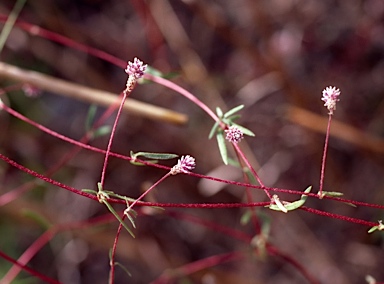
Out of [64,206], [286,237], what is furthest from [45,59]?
[286,237]

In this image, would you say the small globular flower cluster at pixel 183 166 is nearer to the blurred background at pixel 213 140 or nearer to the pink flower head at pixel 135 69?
the pink flower head at pixel 135 69

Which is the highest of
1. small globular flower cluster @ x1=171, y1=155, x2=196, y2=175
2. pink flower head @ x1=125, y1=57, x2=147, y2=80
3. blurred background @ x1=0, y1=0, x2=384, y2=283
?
blurred background @ x1=0, y1=0, x2=384, y2=283

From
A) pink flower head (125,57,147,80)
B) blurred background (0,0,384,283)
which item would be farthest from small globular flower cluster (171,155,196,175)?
blurred background (0,0,384,283)

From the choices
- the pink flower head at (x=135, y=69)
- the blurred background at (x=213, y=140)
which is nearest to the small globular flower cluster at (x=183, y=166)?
the pink flower head at (x=135, y=69)

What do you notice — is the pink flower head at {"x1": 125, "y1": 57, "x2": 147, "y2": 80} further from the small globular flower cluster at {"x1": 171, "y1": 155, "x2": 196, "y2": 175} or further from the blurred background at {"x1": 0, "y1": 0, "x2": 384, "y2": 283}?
the blurred background at {"x1": 0, "y1": 0, "x2": 384, "y2": 283}

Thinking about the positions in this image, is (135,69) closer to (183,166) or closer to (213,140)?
(183,166)

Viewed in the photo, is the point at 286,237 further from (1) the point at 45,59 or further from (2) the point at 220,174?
(1) the point at 45,59

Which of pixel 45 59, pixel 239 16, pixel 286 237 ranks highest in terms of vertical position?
pixel 239 16

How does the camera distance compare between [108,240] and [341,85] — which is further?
[341,85]
